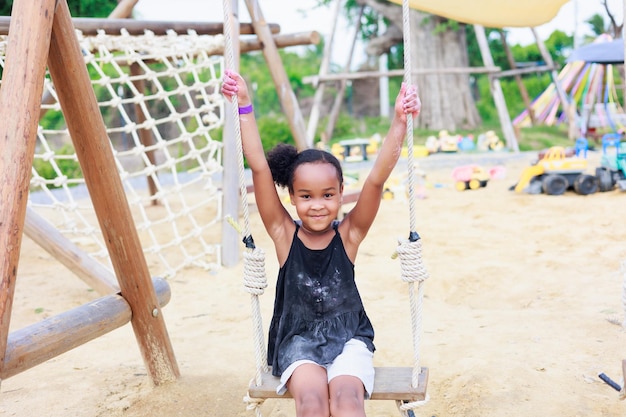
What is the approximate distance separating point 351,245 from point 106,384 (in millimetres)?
1213

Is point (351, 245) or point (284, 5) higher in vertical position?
point (284, 5)

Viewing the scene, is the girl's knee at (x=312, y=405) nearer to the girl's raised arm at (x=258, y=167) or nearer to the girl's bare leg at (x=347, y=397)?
the girl's bare leg at (x=347, y=397)

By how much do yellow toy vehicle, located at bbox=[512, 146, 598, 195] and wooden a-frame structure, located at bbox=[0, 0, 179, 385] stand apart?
4.74 m

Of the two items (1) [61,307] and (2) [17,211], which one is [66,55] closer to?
(2) [17,211]

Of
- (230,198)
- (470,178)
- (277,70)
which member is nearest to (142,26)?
(277,70)

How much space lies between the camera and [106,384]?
2611mm

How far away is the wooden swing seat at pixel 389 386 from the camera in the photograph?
5.86 feet

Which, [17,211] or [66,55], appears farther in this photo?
[66,55]

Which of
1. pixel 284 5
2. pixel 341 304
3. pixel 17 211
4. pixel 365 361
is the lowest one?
pixel 365 361

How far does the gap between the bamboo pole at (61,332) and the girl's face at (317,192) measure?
2.66ft

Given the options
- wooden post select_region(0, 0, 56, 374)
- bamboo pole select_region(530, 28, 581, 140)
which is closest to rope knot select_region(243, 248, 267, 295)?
wooden post select_region(0, 0, 56, 374)

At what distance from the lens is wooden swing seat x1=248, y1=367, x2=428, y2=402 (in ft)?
5.86

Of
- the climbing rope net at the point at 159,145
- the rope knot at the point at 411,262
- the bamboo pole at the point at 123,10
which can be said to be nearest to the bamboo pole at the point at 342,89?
the climbing rope net at the point at 159,145

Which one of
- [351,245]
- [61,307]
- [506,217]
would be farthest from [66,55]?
[506,217]
